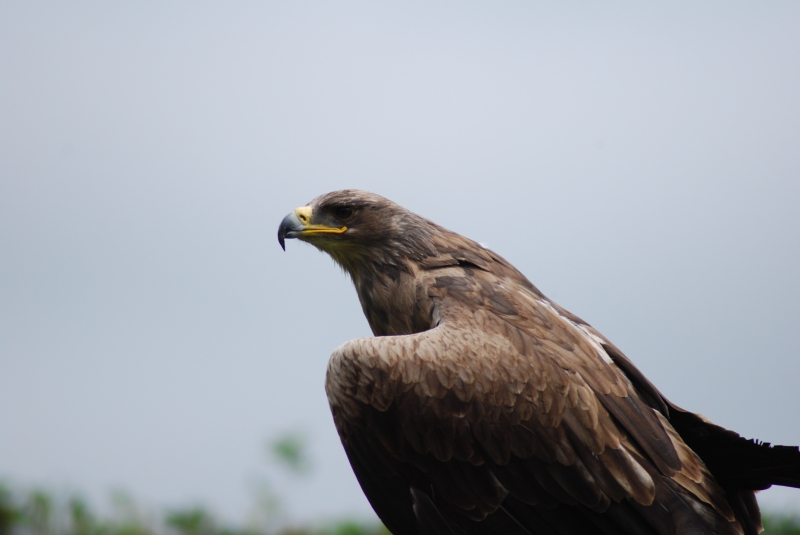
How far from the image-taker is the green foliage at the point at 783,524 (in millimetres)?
6848

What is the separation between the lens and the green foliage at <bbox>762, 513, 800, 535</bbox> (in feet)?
22.5

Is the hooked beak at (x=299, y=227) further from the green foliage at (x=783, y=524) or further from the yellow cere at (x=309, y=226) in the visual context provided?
the green foliage at (x=783, y=524)

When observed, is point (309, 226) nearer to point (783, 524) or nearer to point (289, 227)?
point (289, 227)

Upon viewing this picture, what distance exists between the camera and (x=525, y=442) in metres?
3.63

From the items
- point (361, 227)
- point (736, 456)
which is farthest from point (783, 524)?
point (361, 227)

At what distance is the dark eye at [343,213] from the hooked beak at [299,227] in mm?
72

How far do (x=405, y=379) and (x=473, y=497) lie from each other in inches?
26.4

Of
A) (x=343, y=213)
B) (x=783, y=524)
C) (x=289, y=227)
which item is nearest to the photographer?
(x=289, y=227)

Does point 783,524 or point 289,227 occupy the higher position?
point 289,227

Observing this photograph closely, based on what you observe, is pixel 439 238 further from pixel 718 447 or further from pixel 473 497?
pixel 718 447

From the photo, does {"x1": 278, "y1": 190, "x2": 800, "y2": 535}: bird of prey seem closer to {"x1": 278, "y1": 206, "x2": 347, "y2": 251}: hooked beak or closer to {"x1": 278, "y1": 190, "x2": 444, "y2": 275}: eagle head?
{"x1": 278, "y1": 190, "x2": 444, "y2": 275}: eagle head

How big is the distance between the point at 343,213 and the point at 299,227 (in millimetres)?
286

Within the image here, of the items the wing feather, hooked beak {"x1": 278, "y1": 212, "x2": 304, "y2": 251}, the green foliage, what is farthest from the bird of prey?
the green foliage

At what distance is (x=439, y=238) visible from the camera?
4586mm
